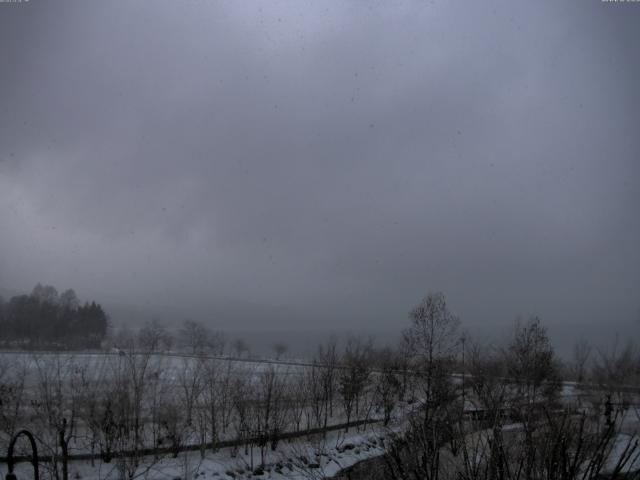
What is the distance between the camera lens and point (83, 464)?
20.6 m

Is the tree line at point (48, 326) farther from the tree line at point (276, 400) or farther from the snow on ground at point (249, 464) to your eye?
the snow on ground at point (249, 464)

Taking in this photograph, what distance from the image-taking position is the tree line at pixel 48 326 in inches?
2697

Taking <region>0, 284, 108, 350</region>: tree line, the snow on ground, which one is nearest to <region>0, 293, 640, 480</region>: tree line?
the snow on ground

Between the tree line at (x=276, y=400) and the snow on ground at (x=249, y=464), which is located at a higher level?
the tree line at (x=276, y=400)

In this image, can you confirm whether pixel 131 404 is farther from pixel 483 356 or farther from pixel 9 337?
pixel 9 337

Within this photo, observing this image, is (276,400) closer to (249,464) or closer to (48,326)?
(249,464)

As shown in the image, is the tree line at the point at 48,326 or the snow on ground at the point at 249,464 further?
the tree line at the point at 48,326

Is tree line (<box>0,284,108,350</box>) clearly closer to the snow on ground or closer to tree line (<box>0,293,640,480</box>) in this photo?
tree line (<box>0,293,640,480</box>)

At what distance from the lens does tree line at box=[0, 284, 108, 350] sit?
225ft

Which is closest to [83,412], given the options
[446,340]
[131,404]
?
[131,404]

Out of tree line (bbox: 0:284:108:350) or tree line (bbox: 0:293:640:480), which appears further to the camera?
tree line (bbox: 0:284:108:350)

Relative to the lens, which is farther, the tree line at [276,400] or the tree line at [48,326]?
the tree line at [48,326]

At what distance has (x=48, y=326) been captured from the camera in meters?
75.4

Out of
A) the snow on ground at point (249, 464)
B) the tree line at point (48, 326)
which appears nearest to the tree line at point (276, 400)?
the snow on ground at point (249, 464)
